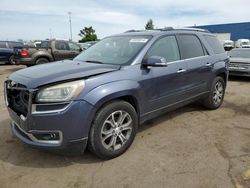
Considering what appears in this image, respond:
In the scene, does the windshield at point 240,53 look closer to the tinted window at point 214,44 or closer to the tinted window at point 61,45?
the tinted window at point 214,44

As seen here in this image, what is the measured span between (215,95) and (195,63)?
1.26m

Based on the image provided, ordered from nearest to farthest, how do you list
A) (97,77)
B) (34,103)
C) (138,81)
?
(34,103), (97,77), (138,81)

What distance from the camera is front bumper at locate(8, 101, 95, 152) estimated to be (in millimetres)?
3016

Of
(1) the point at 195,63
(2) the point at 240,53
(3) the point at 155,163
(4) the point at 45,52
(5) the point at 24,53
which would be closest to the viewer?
(3) the point at 155,163

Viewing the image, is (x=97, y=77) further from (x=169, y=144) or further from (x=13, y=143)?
(x=13, y=143)

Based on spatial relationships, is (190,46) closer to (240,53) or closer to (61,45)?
(240,53)

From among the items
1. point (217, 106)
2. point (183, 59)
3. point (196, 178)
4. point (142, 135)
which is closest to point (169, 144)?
point (142, 135)

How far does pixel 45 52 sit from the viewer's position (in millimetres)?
12625

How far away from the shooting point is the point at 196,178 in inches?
121

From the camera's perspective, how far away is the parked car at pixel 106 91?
3049 mm

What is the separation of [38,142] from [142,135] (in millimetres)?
1805

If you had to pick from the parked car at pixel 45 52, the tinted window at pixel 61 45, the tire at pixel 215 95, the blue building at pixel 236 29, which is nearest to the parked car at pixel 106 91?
the tire at pixel 215 95

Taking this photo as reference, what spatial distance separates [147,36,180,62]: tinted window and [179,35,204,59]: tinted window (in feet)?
0.62

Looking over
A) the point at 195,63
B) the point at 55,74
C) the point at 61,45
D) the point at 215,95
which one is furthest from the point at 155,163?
the point at 61,45
